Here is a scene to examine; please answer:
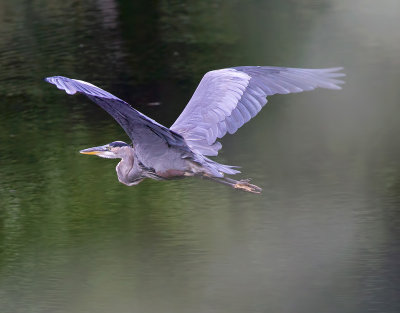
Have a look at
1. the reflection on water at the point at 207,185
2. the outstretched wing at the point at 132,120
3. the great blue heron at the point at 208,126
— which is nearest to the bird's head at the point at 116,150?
the great blue heron at the point at 208,126

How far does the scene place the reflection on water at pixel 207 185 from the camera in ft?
16.9

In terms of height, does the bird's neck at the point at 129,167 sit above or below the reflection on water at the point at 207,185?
above

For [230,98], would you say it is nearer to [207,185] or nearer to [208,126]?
[208,126]

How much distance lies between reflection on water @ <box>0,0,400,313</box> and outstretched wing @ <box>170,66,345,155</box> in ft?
3.68

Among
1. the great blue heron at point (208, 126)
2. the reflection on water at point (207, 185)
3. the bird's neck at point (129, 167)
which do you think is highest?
the great blue heron at point (208, 126)

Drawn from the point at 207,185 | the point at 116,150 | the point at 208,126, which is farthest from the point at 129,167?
the point at 207,185

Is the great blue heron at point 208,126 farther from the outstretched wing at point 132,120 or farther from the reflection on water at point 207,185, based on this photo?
the reflection on water at point 207,185

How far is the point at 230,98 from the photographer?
4449mm

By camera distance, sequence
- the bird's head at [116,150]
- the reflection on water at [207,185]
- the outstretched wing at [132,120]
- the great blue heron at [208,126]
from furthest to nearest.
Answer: the reflection on water at [207,185]
the bird's head at [116,150]
the great blue heron at [208,126]
the outstretched wing at [132,120]

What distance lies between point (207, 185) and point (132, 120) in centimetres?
228

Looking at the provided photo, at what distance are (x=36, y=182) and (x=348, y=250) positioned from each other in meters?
2.41

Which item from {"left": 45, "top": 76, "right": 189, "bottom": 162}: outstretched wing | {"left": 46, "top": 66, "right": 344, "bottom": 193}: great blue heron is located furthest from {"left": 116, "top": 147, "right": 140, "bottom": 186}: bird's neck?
{"left": 45, "top": 76, "right": 189, "bottom": 162}: outstretched wing

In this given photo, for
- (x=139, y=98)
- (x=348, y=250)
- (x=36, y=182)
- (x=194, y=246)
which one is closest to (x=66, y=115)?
(x=139, y=98)

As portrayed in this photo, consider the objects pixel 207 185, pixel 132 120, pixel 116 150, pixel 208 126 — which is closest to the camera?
pixel 132 120
